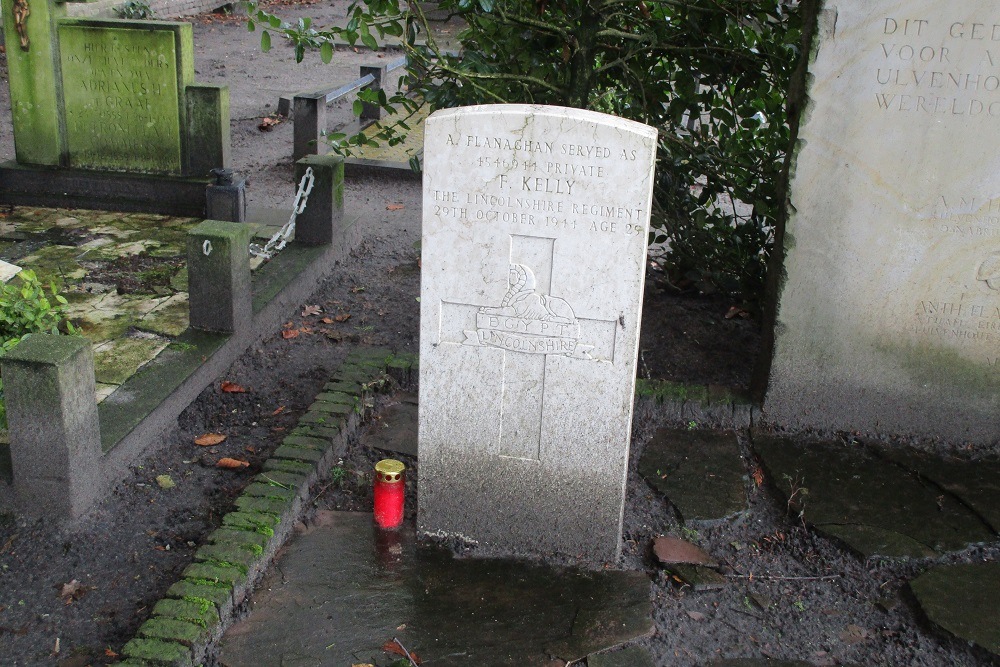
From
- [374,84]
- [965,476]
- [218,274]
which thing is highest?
[374,84]

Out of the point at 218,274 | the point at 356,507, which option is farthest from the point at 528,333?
the point at 218,274

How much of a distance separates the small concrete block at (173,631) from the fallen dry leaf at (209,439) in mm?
1387

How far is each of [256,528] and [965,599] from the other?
252 centimetres

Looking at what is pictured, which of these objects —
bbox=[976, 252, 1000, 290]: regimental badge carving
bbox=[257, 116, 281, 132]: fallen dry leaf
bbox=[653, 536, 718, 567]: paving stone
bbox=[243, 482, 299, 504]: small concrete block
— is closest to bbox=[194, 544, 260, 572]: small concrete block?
bbox=[243, 482, 299, 504]: small concrete block

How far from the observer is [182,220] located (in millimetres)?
7016

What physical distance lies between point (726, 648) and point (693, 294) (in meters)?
3.17

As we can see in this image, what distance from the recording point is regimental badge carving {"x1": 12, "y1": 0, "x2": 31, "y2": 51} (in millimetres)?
6750

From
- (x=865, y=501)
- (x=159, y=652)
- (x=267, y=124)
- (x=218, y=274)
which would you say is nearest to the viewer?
(x=159, y=652)

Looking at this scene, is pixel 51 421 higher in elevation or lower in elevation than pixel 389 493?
higher

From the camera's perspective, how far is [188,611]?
313cm

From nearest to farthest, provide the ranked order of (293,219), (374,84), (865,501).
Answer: (865,501)
(293,219)
(374,84)

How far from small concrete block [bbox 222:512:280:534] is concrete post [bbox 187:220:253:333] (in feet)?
5.31

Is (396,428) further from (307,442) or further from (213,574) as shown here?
(213,574)

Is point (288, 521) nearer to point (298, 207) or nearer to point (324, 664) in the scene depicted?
point (324, 664)
